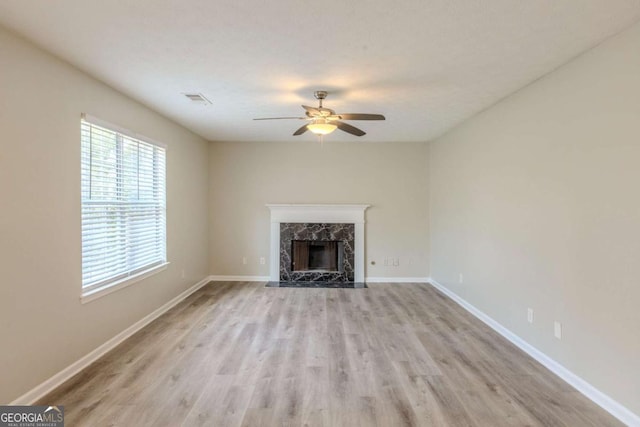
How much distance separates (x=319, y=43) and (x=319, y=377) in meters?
2.53

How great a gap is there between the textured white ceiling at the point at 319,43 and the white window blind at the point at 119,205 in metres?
0.59

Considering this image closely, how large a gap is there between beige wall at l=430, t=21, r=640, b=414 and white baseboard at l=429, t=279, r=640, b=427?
0.16ft

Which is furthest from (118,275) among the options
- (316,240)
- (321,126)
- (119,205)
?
(316,240)

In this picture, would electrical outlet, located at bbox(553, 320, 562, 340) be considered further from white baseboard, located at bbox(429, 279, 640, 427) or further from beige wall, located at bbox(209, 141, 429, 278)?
beige wall, located at bbox(209, 141, 429, 278)

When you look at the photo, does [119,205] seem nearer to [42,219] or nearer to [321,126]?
[42,219]

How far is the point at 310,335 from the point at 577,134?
118 inches

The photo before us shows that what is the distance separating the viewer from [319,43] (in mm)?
2199

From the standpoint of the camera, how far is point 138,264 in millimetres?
3557

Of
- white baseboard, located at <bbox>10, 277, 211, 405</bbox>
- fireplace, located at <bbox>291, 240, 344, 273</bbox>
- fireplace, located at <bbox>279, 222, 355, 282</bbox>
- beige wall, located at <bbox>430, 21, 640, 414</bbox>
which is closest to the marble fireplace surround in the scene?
fireplace, located at <bbox>279, 222, 355, 282</bbox>

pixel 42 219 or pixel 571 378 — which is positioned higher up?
pixel 42 219

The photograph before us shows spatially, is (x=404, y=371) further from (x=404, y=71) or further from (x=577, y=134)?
(x=404, y=71)

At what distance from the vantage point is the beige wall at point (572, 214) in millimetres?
2033

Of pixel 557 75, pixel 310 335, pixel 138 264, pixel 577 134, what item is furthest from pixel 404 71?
pixel 138 264

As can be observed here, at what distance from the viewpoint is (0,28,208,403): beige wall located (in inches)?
80.3
